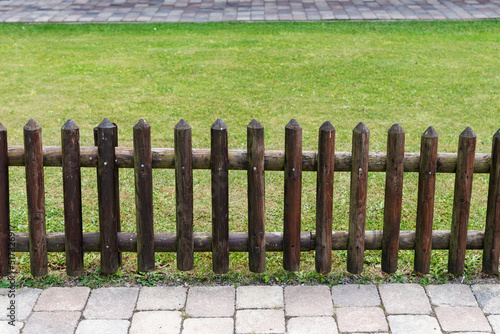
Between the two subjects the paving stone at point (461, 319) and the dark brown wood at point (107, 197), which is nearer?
the paving stone at point (461, 319)

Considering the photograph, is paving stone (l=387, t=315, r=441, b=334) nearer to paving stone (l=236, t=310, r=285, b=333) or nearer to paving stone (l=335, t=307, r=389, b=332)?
paving stone (l=335, t=307, r=389, b=332)

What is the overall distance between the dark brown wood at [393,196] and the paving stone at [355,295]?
24 centimetres

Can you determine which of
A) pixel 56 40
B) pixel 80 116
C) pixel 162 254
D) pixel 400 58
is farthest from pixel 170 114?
pixel 56 40

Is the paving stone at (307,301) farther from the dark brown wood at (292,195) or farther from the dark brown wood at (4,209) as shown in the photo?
the dark brown wood at (4,209)

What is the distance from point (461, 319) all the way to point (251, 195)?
1.48 meters

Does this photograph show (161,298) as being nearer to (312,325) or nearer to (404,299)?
(312,325)

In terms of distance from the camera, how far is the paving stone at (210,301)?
4059mm

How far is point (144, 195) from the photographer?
4281 millimetres

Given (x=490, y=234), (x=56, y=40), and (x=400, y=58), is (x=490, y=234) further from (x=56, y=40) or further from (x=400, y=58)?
(x=56, y=40)

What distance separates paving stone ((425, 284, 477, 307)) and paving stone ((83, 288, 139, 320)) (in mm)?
1902

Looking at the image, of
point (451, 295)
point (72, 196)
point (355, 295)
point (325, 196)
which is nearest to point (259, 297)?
point (355, 295)

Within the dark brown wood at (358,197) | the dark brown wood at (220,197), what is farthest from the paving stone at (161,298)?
the dark brown wood at (358,197)

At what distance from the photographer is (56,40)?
43.5ft

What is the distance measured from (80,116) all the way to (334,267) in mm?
4975
